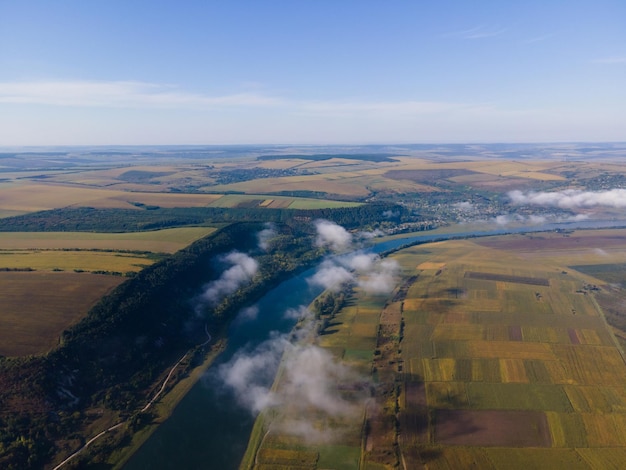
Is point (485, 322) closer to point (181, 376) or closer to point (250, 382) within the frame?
point (250, 382)

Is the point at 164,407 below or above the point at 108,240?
below

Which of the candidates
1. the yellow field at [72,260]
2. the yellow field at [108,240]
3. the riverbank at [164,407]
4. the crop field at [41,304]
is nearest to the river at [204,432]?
the riverbank at [164,407]

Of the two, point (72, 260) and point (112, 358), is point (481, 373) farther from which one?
point (72, 260)

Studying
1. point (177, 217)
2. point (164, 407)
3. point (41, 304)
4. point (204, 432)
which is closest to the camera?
point (204, 432)

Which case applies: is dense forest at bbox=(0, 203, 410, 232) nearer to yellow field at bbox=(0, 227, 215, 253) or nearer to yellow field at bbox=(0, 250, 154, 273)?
yellow field at bbox=(0, 227, 215, 253)

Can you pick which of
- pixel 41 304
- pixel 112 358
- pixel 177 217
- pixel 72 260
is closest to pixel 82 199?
pixel 177 217

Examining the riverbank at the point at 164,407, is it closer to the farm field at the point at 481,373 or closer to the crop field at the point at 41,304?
the farm field at the point at 481,373

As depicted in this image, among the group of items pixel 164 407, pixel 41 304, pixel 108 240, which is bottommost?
pixel 164 407
